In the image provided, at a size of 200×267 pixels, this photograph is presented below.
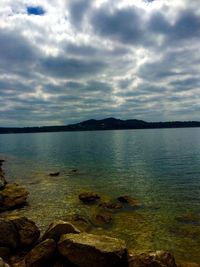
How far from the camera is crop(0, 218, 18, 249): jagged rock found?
19.6m

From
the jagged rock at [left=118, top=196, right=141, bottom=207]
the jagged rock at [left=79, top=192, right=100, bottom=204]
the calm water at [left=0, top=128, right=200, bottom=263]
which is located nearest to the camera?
the calm water at [left=0, top=128, right=200, bottom=263]

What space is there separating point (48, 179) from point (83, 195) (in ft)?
57.5

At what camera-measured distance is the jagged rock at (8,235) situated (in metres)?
19.6

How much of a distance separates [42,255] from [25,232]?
4.42 metres

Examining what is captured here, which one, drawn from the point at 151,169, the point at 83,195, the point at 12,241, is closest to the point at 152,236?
the point at 12,241

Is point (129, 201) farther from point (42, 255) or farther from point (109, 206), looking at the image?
point (42, 255)

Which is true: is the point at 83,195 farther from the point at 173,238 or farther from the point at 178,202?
the point at 173,238

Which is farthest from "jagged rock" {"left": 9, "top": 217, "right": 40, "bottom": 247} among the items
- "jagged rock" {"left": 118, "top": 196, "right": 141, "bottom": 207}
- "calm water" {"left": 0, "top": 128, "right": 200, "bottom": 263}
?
"jagged rock" {"left": 118, "top": 196, "right": 141, "bottom": 207}

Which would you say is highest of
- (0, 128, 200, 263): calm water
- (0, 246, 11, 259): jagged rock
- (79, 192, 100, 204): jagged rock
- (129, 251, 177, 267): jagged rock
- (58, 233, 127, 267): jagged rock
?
(58, 233, 127, 267): jagged rock

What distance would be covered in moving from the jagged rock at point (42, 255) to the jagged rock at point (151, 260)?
15.9ft

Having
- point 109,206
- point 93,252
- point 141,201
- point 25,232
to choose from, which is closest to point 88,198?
point 109,206

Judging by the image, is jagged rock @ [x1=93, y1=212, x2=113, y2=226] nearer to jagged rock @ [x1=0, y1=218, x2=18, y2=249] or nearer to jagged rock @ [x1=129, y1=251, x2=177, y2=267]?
jagged rock @ [x1=0, y1=218, x2=18, y2=249]

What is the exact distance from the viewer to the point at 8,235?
1973 cm

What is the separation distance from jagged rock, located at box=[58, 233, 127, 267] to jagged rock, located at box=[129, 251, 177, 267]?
626 mm
